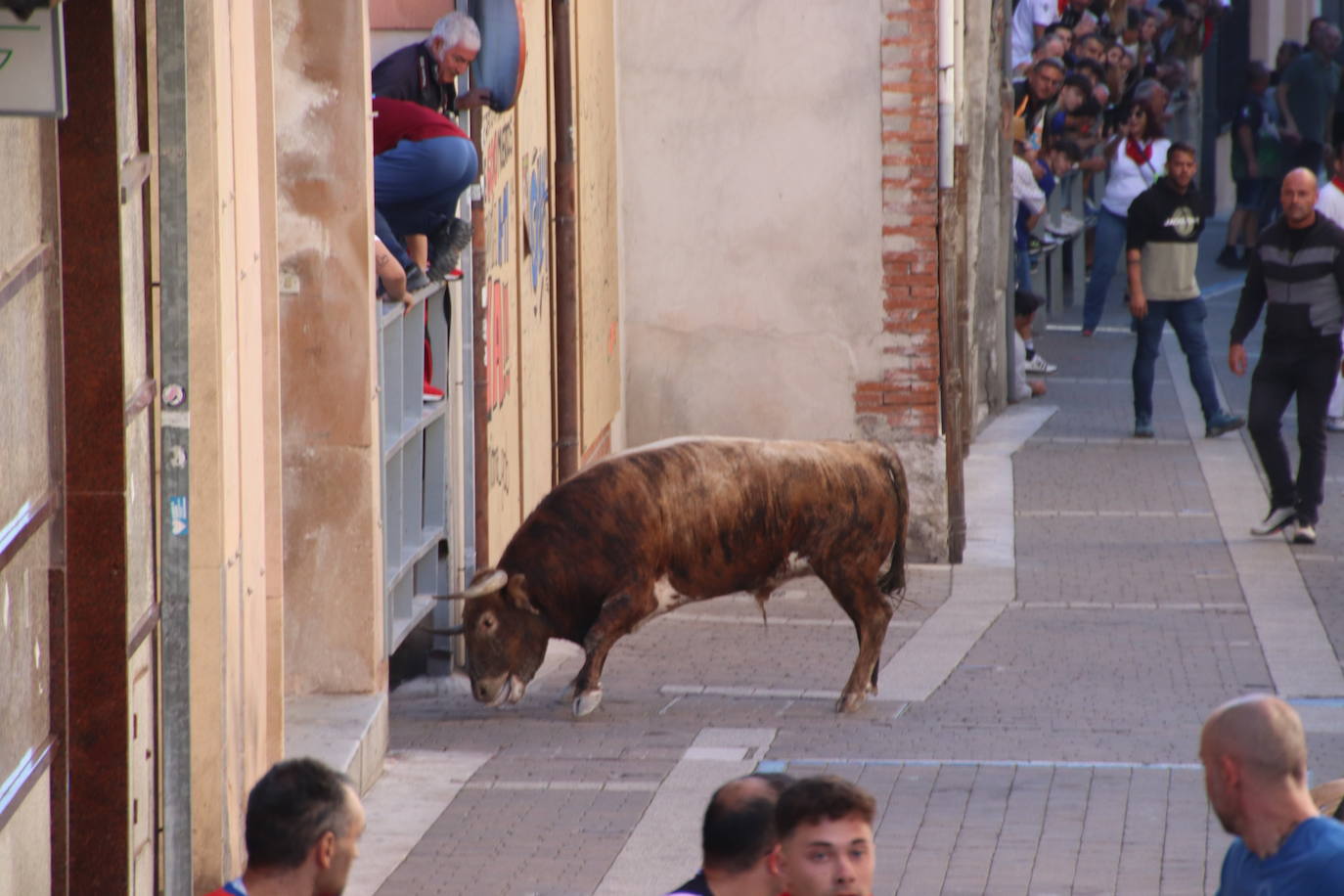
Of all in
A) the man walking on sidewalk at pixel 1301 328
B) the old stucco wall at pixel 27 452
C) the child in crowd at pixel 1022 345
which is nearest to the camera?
the old stucco wall at pixel 27 452

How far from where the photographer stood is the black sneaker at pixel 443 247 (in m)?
10.2

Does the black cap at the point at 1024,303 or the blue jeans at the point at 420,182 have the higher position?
the blue jeans at the point at 420,182

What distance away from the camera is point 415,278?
10125 mm

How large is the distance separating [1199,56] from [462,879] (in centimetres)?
3204

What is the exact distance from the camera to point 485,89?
1051cm

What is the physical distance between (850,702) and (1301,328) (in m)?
5.29

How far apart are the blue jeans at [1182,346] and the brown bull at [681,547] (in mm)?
7887

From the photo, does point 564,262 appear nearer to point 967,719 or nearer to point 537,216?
point 537,216

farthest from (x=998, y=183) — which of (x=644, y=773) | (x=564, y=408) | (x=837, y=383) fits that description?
(x=644, y=773)

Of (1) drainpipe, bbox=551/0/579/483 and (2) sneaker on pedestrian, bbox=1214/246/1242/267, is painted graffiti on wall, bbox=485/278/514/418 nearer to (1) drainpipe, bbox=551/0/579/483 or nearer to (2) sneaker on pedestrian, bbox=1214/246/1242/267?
(1) drainpipe, bbox=551/0/579/483

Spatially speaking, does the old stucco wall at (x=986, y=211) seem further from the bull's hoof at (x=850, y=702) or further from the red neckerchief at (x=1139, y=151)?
the bull's hoof at (x=850, y=702)

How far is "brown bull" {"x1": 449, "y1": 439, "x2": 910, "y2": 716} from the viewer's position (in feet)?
34.3

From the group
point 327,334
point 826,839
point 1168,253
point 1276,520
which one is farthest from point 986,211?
point 826,839

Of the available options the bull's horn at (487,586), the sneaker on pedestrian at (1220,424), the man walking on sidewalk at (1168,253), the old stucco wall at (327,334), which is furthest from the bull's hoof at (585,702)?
the sneaker on pedestrian at (1220,424)
